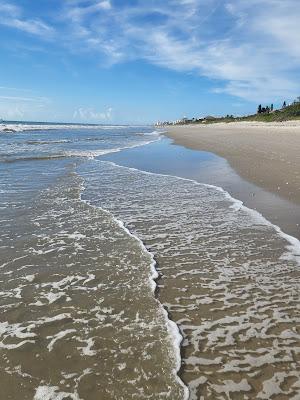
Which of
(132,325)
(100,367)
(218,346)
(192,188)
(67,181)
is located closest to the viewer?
(100,367)

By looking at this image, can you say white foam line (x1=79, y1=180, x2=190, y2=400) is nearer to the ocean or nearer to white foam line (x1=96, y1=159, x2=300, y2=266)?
the ocean

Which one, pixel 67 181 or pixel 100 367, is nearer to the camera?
pixel 100 367

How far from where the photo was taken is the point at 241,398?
348 centimetres

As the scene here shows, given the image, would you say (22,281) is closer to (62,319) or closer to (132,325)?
(62,319)

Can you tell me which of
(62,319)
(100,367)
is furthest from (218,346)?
(62,319)

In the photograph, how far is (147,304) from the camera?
17.0ft

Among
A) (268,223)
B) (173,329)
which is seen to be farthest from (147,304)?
(268,223)

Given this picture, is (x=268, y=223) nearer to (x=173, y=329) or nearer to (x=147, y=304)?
(x=147, y=304)

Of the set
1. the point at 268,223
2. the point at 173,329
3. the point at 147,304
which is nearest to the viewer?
the point at 173,329

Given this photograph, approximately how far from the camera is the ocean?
12.2 feet

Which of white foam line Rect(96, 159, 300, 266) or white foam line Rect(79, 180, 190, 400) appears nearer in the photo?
white foam line Rect(79, 180, 190, 400)

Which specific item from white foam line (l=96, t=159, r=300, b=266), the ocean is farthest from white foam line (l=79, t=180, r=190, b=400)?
white foam line (l=96, t=159, r=300, b=266)

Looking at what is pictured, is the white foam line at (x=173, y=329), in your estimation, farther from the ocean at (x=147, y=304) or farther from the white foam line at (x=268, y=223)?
the white foam line at (x=268, y=223)

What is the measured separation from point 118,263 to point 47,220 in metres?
3.32
